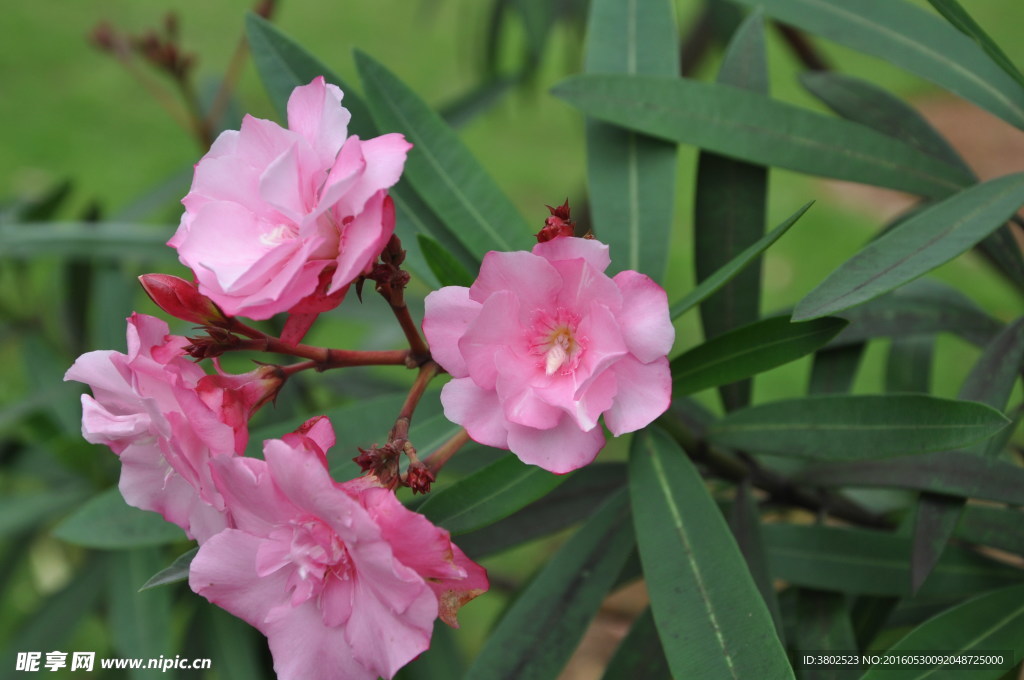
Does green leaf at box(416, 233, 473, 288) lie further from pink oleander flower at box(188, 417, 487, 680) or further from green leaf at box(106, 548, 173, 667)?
green leaf at box(106, 548, 173, 667)

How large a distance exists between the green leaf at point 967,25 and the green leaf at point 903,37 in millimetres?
117

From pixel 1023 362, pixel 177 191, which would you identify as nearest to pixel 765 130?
pixel 1023 362

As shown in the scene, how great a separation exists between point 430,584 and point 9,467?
3.88 ft

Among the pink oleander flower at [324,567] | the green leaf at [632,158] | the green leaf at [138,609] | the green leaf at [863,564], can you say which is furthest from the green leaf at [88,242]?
the green leaf at [863,564]

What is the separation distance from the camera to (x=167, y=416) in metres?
0.61

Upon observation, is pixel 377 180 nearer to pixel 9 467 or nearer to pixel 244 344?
pixel 244 344

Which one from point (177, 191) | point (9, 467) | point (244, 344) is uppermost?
point (244, 344)

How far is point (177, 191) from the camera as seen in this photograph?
5.83ft

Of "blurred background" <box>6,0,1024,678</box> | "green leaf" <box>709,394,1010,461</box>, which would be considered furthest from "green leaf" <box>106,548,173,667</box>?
"green leaf" <box>709,394,1010,461</box>

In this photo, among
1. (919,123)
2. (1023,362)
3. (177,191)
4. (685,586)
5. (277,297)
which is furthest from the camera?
(177,191)

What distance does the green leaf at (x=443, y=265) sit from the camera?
0.77 m

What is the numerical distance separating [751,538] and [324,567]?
1.55 ft

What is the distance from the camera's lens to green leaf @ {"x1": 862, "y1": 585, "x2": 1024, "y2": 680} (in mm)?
825

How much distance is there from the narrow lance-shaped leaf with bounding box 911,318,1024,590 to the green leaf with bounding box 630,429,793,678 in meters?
0.19
